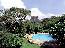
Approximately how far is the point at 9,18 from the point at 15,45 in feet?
7.94

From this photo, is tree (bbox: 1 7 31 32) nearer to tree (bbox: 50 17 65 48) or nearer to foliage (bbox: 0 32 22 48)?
foliage (bbox: 0 32 22 48)

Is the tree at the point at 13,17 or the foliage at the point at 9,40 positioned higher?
the tree at the point at 13,17

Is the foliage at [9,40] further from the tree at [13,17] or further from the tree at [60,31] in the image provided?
the tree at [60,31]

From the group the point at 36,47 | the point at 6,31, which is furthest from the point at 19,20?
the point at 36,47

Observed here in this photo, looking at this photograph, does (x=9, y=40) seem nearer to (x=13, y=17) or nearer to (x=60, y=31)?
(x=13, y=17)

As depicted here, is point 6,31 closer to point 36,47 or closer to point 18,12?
point 18,12

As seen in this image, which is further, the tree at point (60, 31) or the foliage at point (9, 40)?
the tree at point (60, 31)

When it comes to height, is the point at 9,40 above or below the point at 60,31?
below

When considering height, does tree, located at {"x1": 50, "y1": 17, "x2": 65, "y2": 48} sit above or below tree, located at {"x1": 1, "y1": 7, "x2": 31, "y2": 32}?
below

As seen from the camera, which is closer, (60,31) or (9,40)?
(9,40)

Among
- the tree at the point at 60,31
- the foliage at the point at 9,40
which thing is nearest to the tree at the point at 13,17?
the foliage at the point at 9,40

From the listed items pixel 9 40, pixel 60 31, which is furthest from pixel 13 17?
pixel 60 31

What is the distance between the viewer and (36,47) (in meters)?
18.7

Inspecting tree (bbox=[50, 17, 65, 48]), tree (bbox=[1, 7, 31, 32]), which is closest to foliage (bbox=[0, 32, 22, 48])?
tree (bbox=[1, 7, 31, 32])
